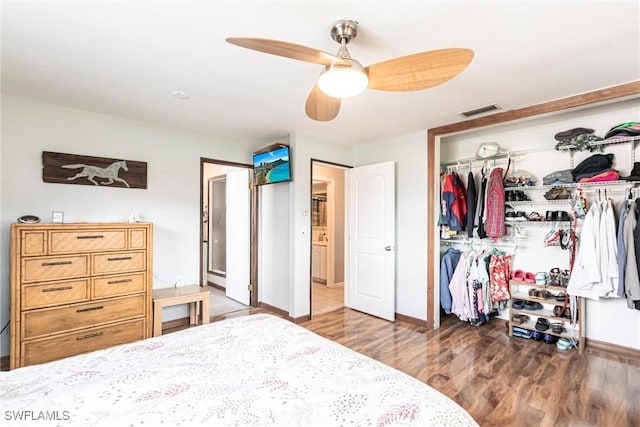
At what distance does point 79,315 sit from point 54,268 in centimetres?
46

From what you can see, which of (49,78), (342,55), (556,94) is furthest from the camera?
(556,94)

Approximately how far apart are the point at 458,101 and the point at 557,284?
2.13 metres

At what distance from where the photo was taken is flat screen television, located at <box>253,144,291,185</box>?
364cm

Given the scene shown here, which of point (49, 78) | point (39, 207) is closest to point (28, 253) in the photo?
point (39, 207)

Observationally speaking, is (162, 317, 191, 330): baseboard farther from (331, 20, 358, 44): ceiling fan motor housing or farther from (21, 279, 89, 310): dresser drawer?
(331, 20, 358, 44): ceiling fan motor housing

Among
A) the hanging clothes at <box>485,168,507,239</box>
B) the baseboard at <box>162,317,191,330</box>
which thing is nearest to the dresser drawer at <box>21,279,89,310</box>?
the baseboard at <box>162,317,191,330</box>

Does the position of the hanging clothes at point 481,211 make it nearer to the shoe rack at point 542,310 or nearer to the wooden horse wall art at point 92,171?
the shoe rack at point 542,310

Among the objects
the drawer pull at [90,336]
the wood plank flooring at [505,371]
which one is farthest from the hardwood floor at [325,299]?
the drawer pull at [90,336]

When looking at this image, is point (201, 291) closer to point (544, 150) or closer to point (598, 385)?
point (598, 385)

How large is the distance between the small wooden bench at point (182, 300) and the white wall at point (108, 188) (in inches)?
6.6

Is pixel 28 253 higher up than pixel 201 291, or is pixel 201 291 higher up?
pixel 28 253

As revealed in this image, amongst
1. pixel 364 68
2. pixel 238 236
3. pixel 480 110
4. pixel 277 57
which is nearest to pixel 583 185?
pixel 480 110

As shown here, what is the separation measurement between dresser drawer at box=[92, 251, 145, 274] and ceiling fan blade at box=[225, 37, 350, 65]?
2.41m

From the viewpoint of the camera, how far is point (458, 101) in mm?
2701
